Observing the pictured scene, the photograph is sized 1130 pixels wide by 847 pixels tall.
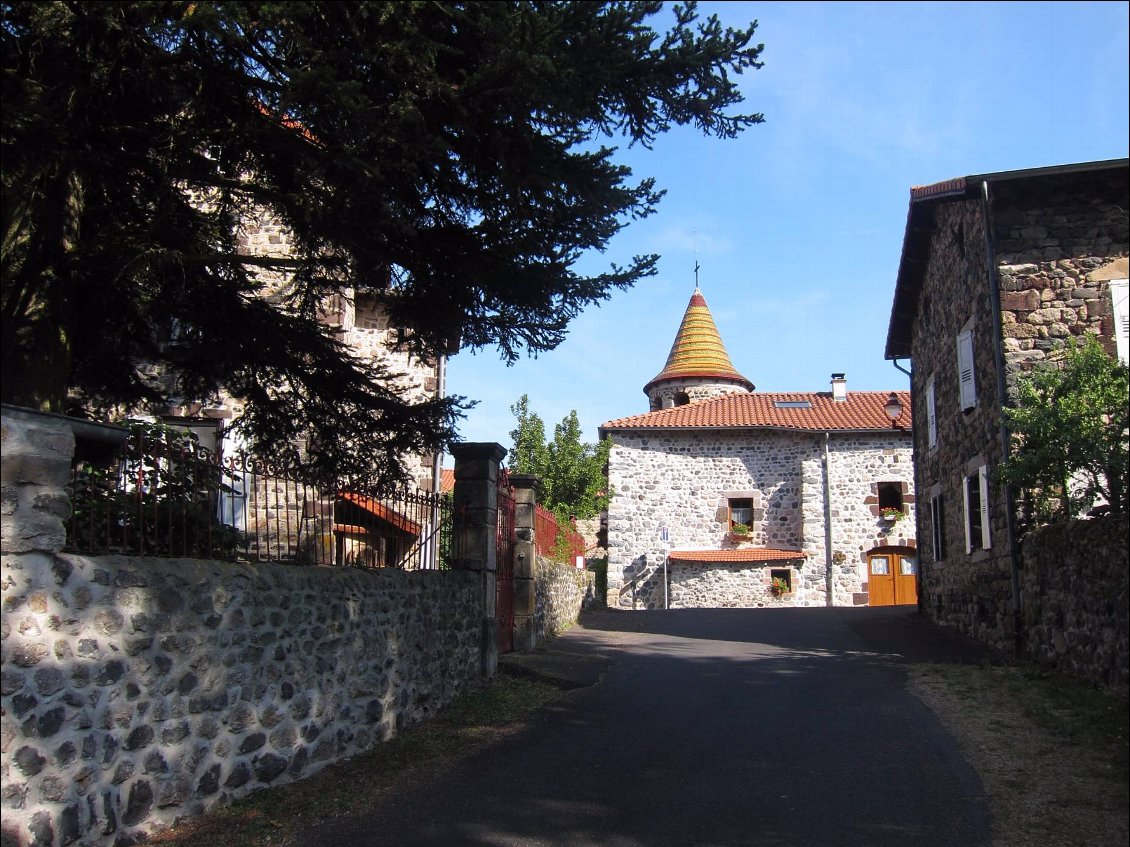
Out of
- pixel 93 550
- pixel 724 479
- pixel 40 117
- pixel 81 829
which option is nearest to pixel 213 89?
pixel 40 117

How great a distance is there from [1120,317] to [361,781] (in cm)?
988

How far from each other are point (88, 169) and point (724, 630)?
41.1 feet

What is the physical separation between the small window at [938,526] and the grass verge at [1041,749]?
6120 millimetres

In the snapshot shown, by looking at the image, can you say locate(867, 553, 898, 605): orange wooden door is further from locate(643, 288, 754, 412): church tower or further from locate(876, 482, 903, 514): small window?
locate(643, 288, 754, 412): church tower

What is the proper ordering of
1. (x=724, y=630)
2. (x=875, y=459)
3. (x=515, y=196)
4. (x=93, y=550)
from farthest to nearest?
(x=875, y=459)
(x=724, y=630)
(x=515, y=196)
(x=93, y=550)

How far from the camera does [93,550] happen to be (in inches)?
182

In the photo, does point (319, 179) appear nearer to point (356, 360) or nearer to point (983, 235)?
point (356, 360)

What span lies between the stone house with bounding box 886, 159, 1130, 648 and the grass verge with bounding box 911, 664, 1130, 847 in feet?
7.91

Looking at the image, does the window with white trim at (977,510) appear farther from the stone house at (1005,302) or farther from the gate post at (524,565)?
the gate post at (524,565)

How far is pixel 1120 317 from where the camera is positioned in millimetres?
11094

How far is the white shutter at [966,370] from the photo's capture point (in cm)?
1291

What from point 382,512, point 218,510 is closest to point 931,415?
point 382,512

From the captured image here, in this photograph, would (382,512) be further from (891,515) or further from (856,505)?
(891,515)

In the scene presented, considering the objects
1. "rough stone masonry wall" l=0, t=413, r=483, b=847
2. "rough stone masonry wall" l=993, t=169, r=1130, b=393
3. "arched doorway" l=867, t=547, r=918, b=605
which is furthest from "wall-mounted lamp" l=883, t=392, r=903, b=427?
"rough stone masonry wall" l=0, t=413, r=483, b=847
